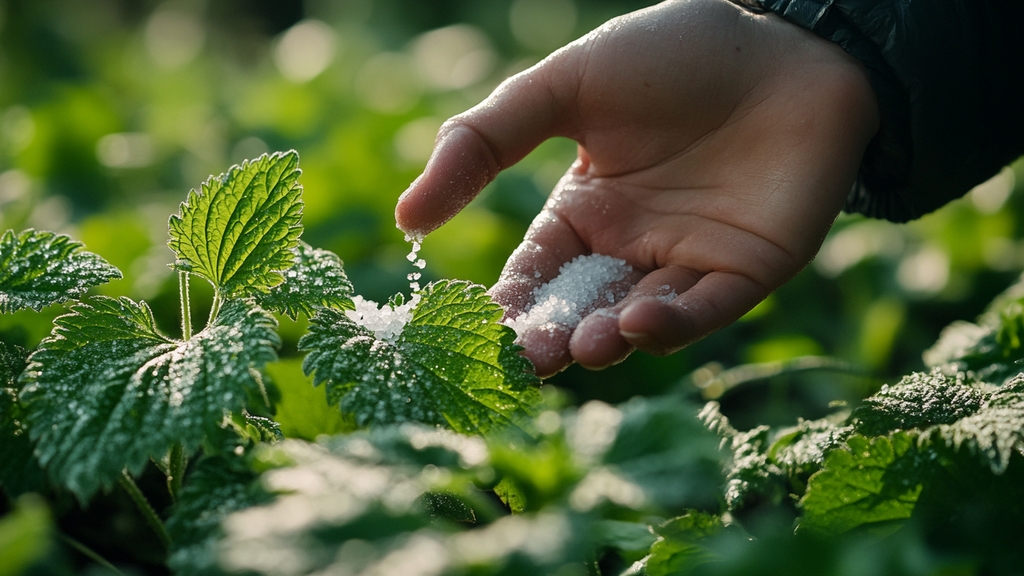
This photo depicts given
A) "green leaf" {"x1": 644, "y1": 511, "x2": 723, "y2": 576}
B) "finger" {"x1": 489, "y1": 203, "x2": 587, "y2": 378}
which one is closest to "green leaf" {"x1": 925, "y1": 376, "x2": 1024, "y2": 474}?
"green leaf" {"x1": 644, "y1": 511, "x2": 723, "y2": 576}

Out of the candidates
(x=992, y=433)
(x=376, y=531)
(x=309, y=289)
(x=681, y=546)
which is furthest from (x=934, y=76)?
(x=376, y=531)

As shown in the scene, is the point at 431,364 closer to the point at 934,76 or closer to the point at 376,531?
the point at 376,531

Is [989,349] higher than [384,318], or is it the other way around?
[989,349]

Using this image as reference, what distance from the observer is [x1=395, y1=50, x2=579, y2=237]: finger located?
4.40 feet

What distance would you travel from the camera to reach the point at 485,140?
1424 mm

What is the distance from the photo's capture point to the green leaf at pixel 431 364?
0.97m

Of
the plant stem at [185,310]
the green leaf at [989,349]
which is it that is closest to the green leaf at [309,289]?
the plant stem at [185,310]

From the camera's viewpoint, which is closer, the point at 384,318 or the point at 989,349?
the point at 384,318

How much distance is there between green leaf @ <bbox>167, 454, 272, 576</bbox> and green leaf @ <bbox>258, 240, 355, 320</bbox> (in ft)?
0.79

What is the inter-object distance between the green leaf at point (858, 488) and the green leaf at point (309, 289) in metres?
0.69

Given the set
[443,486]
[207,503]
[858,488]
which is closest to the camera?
[443,486]

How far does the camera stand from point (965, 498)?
992 mm

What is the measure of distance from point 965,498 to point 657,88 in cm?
90

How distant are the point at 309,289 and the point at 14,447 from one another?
1.35 ft
